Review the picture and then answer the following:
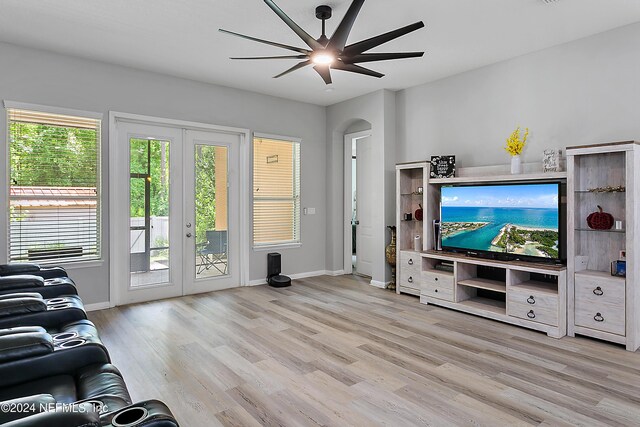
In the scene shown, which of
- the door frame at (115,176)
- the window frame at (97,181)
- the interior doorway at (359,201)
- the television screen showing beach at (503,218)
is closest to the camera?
the television screen showing beach at (503,218)

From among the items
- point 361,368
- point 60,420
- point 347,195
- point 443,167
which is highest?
point 443,167

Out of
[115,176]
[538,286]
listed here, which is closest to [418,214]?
[538,286]

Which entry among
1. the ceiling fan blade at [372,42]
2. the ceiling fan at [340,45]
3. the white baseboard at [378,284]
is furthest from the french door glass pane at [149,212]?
Answer: the ceiling fan blade at [372,42]

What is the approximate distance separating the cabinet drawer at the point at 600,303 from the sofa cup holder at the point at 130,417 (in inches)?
151

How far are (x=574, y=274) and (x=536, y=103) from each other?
76.4 inches

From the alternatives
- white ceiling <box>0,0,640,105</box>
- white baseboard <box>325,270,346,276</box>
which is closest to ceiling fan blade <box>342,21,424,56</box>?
white ceiling <box>0,0,640,105</box>

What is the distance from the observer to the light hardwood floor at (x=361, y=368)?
237 cm

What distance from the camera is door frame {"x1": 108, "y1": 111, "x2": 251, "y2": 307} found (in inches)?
185

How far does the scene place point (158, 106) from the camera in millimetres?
5043

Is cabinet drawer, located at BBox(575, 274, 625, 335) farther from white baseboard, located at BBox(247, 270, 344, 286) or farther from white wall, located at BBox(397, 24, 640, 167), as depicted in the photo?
white baseboard, located at BBox(247, 270, 344, 286)

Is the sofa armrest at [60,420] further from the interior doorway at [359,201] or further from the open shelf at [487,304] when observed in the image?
the interior doorway at [359,201]

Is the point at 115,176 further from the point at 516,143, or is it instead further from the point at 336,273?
the point at 516,143

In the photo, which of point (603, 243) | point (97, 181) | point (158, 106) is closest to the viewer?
point (603, 243)

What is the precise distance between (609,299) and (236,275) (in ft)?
14.8
